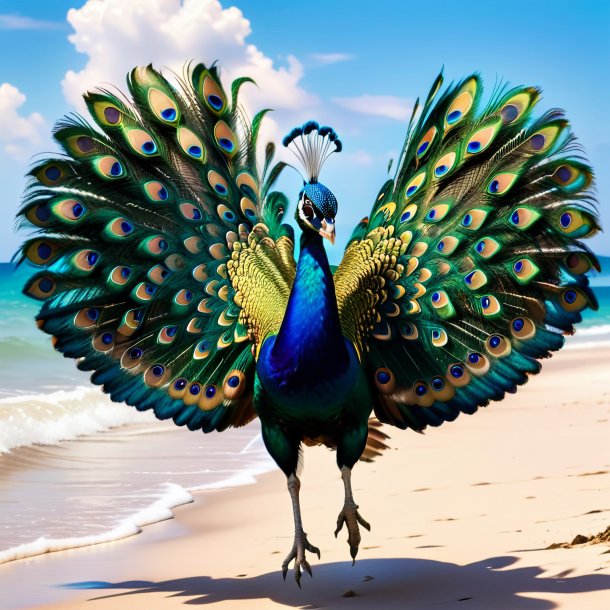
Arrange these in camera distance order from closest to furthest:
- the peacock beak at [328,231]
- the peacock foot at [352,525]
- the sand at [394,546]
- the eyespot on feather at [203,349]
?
the peacock beak at [328,231]
the peacock foot at [352,525]
the sand at [394,546]
the eyespot on feather at [203,349]

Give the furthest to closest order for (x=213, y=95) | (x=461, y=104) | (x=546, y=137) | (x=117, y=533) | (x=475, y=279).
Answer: (x=117, y=533) < (x=213, y=95) < (x=461, y=104) < (x=475, y=279) < (x=546, y=137)

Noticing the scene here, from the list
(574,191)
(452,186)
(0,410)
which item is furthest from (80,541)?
(0,410)

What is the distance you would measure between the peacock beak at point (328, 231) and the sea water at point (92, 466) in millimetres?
3837

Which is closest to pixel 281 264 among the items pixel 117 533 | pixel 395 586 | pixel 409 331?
pixel 409 331

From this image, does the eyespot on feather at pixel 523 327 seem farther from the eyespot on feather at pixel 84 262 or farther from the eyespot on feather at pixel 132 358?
the eyespot on feather at pixel 84 262

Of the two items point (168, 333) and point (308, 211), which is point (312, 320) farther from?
point (168, 333)

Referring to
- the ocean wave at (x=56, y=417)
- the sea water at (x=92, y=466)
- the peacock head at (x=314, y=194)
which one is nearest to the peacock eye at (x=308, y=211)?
the peacock head at (x=314, y=194)

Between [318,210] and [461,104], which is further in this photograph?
[461,104]

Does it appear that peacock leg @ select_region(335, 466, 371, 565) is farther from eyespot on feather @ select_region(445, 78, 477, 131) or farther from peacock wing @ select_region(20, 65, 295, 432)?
eyespot on feather @ select_region(445, 78, 477, 131)

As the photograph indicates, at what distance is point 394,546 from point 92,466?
532cm

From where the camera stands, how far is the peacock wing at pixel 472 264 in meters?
6.46

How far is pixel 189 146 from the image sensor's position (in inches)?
275

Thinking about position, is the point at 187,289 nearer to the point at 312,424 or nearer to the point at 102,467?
the point at 312,424

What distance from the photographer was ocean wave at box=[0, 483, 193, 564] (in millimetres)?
8219
